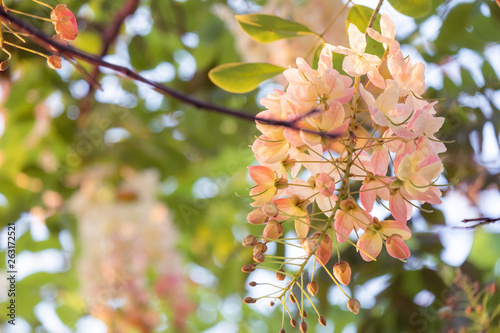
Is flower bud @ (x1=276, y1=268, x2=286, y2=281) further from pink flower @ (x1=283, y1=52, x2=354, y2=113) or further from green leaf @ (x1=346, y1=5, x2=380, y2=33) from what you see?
green leaf @ (x1=346, y1=5, x2=380, y2=33)

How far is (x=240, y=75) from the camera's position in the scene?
0.59m

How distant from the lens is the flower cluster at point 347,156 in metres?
0.42

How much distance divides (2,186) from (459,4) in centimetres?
152

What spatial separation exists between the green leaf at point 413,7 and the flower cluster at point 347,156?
12 cm

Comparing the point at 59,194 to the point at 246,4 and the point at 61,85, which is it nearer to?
the point at 61,85

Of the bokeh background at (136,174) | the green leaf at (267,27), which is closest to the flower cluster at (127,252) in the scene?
the bokeh background at (136,174)

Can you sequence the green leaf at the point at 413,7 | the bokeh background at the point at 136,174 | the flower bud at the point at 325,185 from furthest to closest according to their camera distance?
the bokeh background at the point at 136,174 < the green leaf at the point at 413,7 < the flower bud at the point at 325,185

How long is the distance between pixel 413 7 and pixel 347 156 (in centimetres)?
22

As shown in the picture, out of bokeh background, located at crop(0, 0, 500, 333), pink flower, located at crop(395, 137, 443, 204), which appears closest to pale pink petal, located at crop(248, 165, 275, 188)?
pink flower, located at crop(395, 137, 443, 204)

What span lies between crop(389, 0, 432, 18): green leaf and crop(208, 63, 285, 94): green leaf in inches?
5.5

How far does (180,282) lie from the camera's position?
1887 millimetres

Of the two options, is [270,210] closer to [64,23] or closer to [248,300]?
[248,300]

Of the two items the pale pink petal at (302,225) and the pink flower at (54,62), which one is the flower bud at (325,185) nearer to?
the pale pink petal at (302,225)

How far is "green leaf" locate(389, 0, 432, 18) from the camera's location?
563 millimetres
